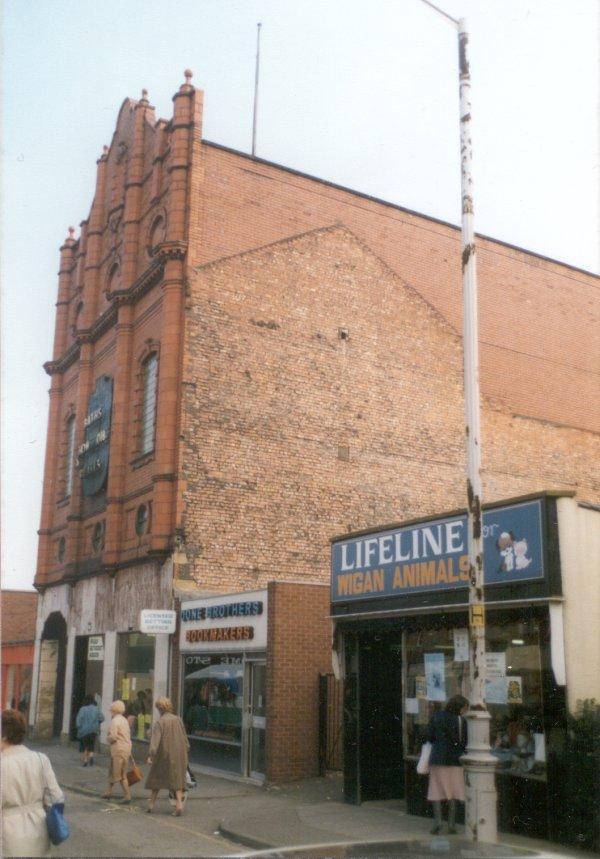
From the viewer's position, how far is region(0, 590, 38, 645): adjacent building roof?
49.6m

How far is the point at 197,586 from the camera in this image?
68.4ft

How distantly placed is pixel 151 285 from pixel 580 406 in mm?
14859

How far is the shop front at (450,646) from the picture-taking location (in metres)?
10.9

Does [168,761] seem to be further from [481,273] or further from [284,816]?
[481,273]

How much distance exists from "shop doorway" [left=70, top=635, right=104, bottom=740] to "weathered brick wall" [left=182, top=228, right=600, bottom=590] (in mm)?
6234

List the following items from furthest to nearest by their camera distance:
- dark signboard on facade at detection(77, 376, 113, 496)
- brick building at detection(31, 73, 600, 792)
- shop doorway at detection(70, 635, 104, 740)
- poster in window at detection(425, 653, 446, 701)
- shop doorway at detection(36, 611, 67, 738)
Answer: shop doorway at detection(36, 611, 67, 738) → dark signboard on facade at detection(77, 376, 113, 496) → shop doorway at detection(70, 635, 104, 740) → brick building at detection(31, 73, 600, 792) → poster in window at detection(425, 653, 446, 701)

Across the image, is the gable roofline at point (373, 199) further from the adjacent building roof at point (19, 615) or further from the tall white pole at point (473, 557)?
the adjacent building roof at point (19, 615)

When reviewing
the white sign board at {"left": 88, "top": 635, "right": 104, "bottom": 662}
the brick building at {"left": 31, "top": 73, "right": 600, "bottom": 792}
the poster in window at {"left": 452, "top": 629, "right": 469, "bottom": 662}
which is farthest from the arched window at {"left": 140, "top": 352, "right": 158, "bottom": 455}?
the poster in window at {"left": 452, "top": 629, "right": 469, "bottom": 662}

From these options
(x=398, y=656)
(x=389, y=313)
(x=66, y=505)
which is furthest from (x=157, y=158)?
(x=398, y=656)

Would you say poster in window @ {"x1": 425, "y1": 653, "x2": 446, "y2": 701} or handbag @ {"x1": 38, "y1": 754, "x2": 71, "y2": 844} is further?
poster in window @ {"x1": 425, "y1": 653, "x2": 446, "y2": 701}

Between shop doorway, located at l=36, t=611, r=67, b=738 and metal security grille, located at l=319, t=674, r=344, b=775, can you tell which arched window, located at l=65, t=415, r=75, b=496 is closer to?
shop doorway, located at l=36, t=611, r=67, b=738

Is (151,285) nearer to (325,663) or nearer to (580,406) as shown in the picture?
(325,663)

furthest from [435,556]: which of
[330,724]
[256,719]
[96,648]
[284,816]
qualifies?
[96,648]

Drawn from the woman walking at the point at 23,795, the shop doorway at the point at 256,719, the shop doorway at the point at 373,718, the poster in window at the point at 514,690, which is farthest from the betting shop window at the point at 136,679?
the woman walking at the point at 23,795
